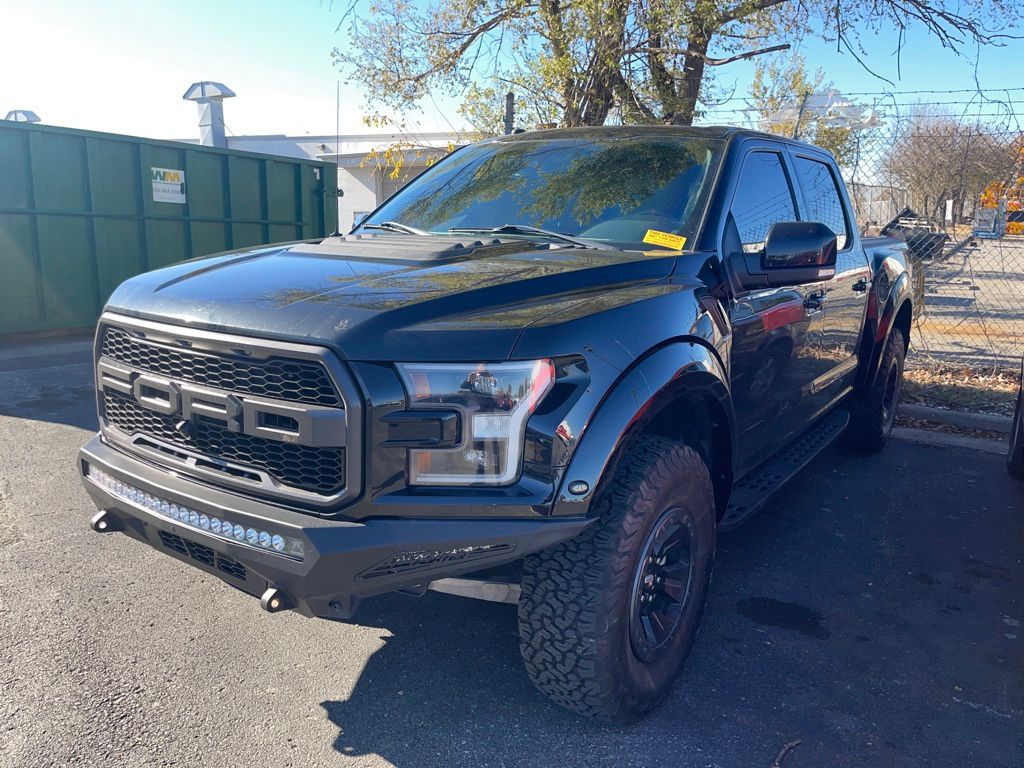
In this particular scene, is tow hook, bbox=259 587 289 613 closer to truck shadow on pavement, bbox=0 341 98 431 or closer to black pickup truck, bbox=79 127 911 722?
black pickup truck, bbox=79 127 911 722

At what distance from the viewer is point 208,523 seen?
2248 mm

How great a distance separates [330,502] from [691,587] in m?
1.34

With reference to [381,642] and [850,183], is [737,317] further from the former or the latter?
[850,183]

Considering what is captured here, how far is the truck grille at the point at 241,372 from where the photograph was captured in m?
2.11

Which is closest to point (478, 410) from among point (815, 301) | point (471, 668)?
point (471, 668)

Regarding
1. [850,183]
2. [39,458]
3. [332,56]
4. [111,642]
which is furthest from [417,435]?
[332,56]

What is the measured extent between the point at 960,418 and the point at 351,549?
20.7ft

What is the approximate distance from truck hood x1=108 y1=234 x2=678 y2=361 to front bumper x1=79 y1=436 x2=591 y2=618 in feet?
1.46

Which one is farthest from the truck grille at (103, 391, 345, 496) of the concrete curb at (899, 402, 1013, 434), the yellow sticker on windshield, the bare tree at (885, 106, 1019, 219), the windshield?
the bare tree at (885, 106, 1019, 219)

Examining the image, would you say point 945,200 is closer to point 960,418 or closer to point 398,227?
point 960,418

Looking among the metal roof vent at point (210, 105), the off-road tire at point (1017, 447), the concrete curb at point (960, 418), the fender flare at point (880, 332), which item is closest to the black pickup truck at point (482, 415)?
the fender flare at point (880, 332)

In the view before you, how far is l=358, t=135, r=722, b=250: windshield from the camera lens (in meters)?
3.24

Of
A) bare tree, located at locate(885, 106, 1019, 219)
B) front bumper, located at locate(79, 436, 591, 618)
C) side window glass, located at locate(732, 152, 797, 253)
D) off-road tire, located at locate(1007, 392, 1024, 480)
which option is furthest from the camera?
bare tree, located at locate(885, 106, 1019, 219)

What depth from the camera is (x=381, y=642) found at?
10.1ft
